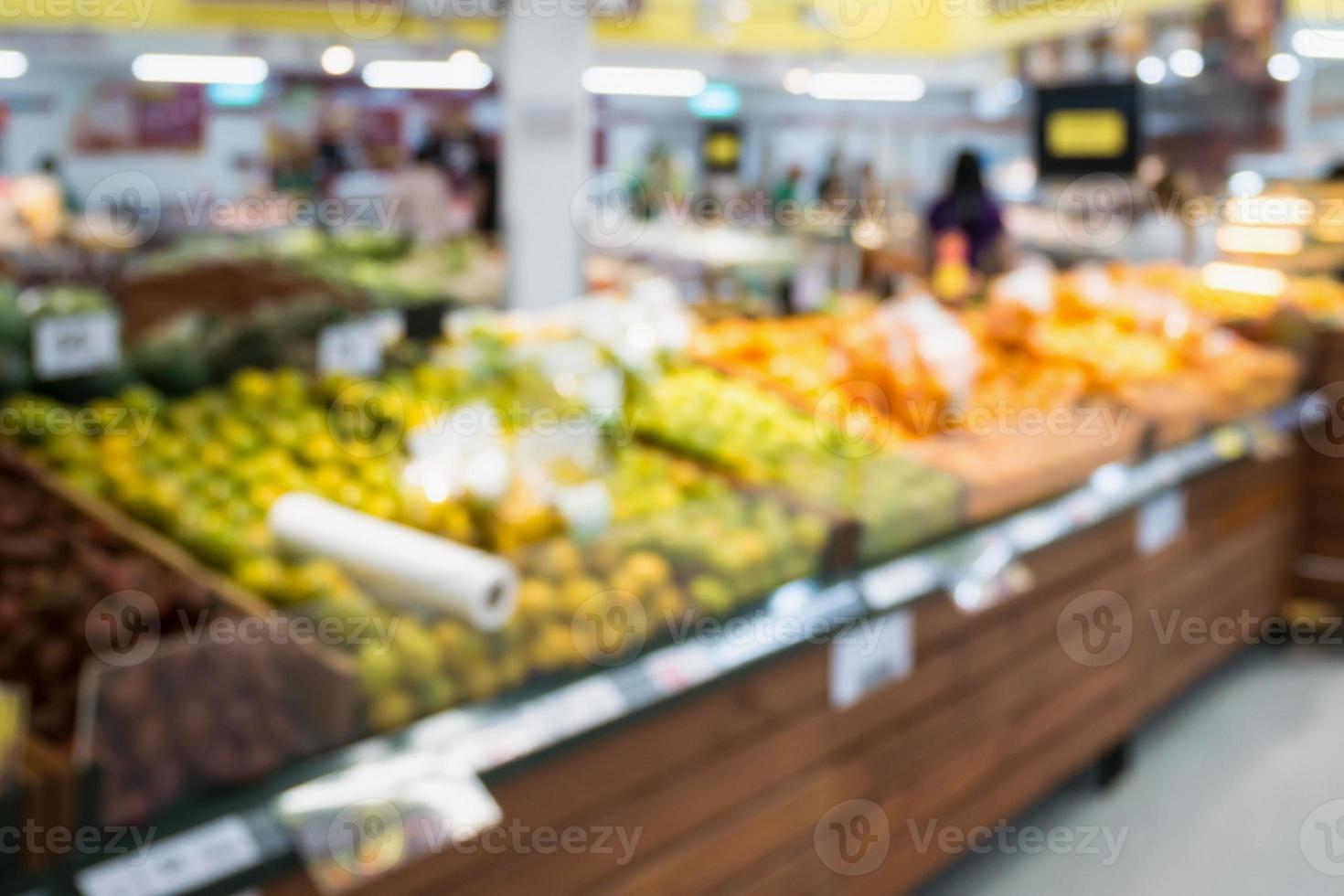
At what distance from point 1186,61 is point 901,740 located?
600 cm

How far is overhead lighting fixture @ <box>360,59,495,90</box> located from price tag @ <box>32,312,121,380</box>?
26.5ft

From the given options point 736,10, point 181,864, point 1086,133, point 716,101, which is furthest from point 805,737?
point 716,101

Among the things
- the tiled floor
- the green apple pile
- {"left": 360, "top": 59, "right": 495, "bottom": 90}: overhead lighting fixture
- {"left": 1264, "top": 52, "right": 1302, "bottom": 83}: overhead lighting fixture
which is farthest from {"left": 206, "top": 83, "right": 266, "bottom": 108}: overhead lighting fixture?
the tiled floor

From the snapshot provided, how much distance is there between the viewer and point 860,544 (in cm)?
239

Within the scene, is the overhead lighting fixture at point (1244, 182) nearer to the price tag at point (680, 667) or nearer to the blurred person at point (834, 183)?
the blurred person at point (834, 183)

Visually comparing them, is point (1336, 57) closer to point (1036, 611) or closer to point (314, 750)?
point (1036, 611)

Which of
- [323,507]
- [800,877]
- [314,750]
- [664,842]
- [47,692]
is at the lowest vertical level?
[800,877]

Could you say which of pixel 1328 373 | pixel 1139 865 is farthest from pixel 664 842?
pixel 1328 373

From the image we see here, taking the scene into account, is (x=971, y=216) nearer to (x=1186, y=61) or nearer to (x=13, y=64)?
(x=1186, y=61)

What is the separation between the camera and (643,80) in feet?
37.2

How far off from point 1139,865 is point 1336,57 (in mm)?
7078

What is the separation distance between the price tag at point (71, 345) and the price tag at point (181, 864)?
1.42 m

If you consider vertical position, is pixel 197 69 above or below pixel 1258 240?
above

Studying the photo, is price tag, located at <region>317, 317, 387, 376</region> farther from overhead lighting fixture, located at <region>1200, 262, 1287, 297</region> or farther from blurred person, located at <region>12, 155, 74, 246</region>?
blurred person, located at <region>12, 155, 74, 246</region>
